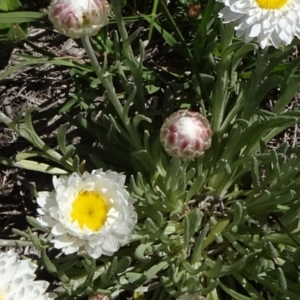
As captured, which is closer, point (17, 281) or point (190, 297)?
point (17, 281)

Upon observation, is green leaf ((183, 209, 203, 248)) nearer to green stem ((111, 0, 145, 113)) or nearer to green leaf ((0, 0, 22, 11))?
green stem ((111, 0, 145, 113))

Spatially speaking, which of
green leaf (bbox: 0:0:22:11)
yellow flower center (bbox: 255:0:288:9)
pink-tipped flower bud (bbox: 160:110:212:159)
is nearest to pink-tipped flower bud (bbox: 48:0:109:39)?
pink-tipped flower bud (bbox: 160:110:212:159)

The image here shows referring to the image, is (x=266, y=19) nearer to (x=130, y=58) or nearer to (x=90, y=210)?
(x=130, y=58)

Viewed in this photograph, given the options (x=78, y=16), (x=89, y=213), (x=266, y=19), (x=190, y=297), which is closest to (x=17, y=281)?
(x=89, y=213)

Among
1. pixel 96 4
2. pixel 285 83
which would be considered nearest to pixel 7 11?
pixel 96 4

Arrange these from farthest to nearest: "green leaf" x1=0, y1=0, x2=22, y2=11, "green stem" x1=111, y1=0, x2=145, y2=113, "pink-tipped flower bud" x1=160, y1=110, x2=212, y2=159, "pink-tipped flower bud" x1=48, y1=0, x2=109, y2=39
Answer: "green leaf" x1=0, y1=0, x2=22, y2=11, "green stem" x1=111, y1=0, x2=145, y2=113, "pink-tipped flower bud" x1=160, y1=110, x2=212, y2=159, "pink-tipped flower bud" x1=48, y1=0, x2=109, y2=39

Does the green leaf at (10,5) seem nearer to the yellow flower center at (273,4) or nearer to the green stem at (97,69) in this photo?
the green stem at (97,69)
